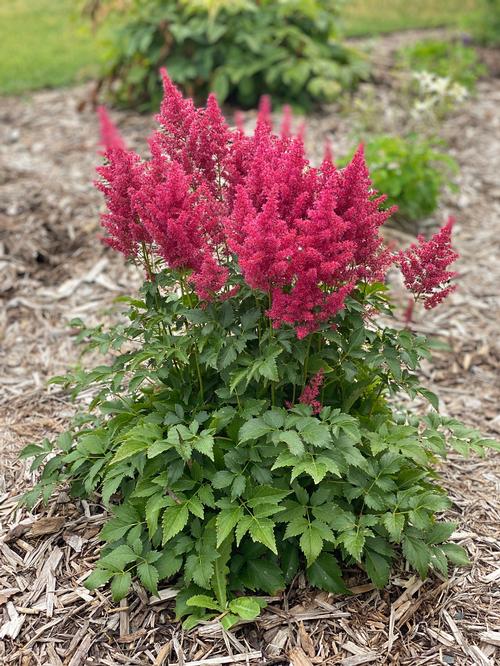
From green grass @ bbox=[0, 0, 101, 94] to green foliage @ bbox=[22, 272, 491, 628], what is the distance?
23.5ft

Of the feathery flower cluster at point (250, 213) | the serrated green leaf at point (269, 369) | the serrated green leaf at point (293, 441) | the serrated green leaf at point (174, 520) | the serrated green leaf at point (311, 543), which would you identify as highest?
the feathery flower cluster at point (250, 213)

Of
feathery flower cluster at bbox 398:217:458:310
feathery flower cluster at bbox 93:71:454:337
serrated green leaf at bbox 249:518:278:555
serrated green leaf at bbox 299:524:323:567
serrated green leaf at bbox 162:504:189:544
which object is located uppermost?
feathery flower cluster at bbox 93:71:454:337

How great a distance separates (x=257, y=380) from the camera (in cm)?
258

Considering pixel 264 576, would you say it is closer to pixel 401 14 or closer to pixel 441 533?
pixel 441 533

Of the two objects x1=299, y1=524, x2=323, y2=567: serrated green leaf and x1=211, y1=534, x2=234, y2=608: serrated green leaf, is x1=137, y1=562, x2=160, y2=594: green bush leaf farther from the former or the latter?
x1=299, y1=524, x2=323, y2=567: serrated green leaf

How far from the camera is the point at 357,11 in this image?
13.7m

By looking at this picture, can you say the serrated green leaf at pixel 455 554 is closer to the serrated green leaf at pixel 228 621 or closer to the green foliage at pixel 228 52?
the serrated green leaf at pixel 228 621

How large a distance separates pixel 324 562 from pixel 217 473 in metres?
0.55

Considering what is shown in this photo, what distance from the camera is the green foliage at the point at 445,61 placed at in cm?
848

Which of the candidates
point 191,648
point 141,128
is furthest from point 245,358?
point 141,128

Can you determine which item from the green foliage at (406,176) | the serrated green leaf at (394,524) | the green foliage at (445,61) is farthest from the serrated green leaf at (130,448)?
the green foliage at (445,61)

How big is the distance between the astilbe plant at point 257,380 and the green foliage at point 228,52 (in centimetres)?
522

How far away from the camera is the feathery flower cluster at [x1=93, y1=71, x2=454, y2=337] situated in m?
2.37

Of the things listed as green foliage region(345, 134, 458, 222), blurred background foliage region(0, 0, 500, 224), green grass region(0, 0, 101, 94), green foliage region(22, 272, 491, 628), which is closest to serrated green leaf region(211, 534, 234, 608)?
green foliage region(22, 272, 491, 628)
